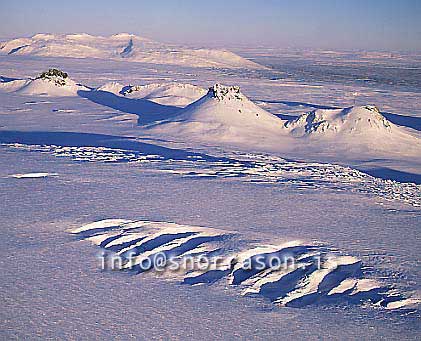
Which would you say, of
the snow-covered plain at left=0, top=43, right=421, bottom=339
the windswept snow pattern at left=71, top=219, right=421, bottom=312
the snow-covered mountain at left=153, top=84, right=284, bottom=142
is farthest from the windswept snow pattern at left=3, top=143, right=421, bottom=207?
the snow-covered mountain at left=153, top=84, right=284, bottom=142

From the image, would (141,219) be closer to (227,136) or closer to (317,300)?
(317,300)

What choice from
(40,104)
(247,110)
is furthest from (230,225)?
(40,104)

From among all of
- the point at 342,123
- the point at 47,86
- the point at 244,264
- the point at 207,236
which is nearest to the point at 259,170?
the point at 207,236

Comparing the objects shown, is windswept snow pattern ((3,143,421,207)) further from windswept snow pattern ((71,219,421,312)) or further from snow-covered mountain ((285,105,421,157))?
snow-covered mountain ((285,105,421,157))

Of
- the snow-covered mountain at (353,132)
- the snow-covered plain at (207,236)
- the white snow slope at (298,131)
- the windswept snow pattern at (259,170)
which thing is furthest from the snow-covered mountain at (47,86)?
the windswept snow pattern at (259,170)

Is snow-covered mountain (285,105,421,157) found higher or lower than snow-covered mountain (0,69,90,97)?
lower

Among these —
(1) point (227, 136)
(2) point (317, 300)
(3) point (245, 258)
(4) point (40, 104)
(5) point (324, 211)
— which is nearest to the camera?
(2) point (317, 300)
